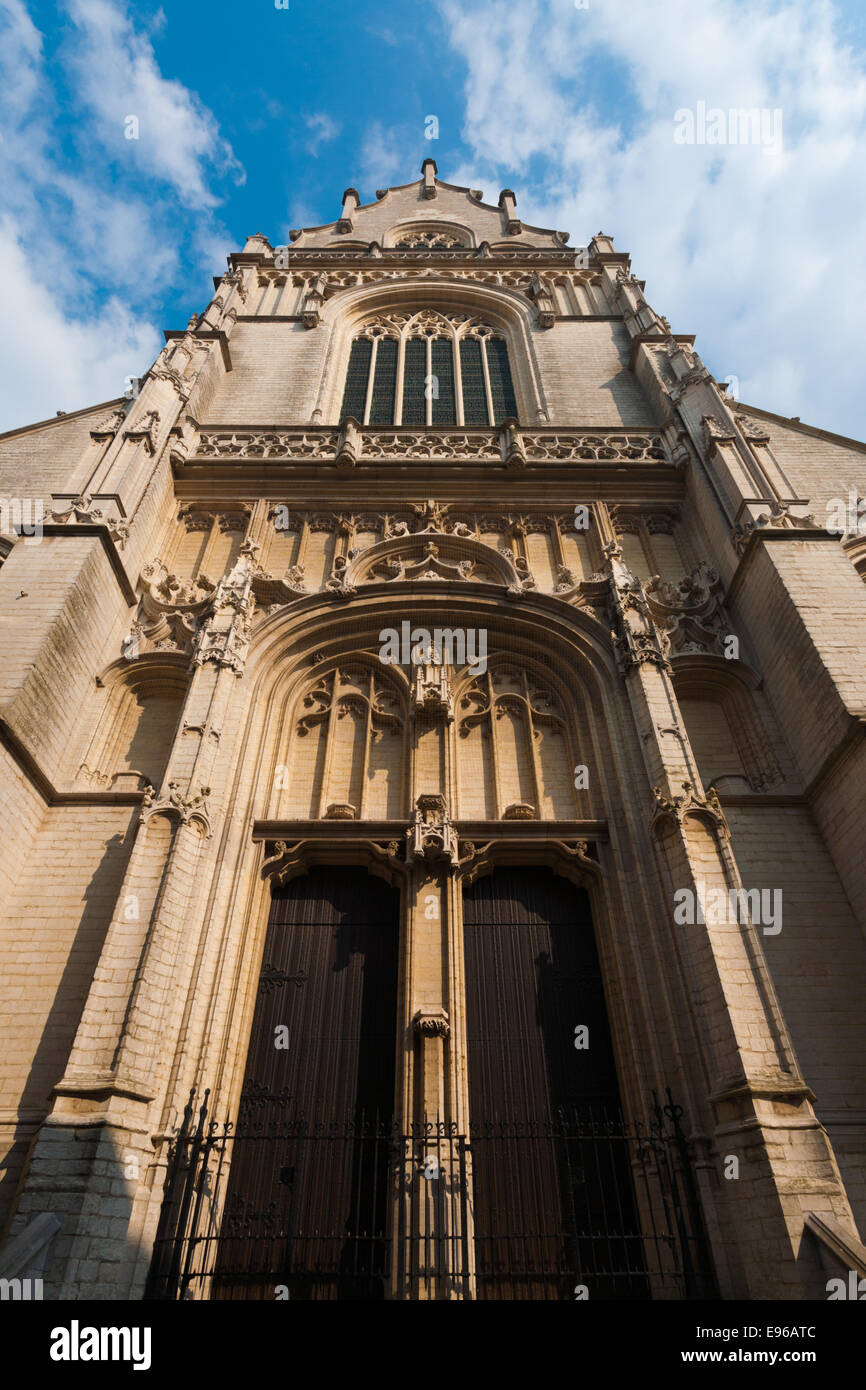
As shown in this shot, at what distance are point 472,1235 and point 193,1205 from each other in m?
2.52

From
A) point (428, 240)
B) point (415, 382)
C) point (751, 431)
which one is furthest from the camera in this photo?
point (428, 240)

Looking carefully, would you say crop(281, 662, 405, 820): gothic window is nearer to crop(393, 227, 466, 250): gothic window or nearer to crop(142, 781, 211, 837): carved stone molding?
crop(142, 781, 211, 837): carved stone molding

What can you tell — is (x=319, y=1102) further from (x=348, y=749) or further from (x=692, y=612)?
(x=692, y=612)

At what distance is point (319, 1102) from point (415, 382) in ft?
55.6

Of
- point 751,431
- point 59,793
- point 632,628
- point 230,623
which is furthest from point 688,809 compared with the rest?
point 751,431

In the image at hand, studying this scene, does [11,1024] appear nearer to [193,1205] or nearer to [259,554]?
[193,1205]

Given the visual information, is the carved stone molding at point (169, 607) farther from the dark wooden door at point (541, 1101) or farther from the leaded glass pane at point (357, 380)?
the leaded glass pane at point (357, 380)

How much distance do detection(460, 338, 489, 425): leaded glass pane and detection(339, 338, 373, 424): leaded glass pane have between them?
2.47m

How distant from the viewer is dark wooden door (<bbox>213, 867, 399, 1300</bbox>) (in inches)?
283

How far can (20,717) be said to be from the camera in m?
9.05

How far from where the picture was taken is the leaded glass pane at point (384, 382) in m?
18.9

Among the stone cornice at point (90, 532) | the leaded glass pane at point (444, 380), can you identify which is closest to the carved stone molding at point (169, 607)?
the stone cornice at point (90, 532)

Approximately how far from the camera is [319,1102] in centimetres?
825

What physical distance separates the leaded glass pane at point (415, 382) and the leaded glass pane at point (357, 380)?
1008 millimetres
